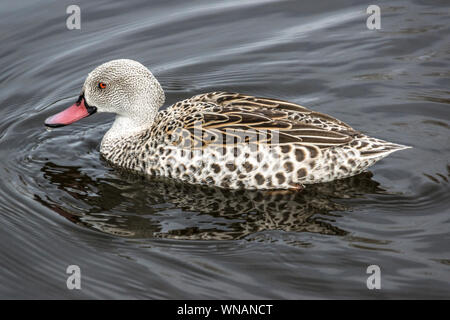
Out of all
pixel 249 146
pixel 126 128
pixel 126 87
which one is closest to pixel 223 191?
pixel 249 146

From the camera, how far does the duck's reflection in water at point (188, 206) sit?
7.44 m

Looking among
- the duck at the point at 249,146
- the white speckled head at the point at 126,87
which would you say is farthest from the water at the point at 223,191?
the white speckled head at the point at 126,87

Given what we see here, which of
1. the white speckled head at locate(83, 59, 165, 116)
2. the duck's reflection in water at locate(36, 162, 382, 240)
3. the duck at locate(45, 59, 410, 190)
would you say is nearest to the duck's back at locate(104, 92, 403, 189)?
the duck at locate(45, 59, 410, 190)

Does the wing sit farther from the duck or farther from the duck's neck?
the duck's neck

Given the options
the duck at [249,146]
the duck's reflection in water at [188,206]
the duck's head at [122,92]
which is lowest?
the duck's reflection in water at [188,206]

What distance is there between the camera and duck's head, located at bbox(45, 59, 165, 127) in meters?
8.64

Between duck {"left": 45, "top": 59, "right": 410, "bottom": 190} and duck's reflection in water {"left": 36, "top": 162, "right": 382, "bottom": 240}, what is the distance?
0.14 metres

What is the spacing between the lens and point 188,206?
25.8 ft

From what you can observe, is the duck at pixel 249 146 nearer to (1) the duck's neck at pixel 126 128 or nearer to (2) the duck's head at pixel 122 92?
(2) the duck's head at pixel 122 92

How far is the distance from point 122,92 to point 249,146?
1908mm

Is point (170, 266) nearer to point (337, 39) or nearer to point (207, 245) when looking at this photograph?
point (207, 245)

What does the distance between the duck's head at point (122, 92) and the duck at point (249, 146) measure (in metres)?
0.08

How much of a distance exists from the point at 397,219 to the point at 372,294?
50.3 inches

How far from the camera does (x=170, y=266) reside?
270 inches
